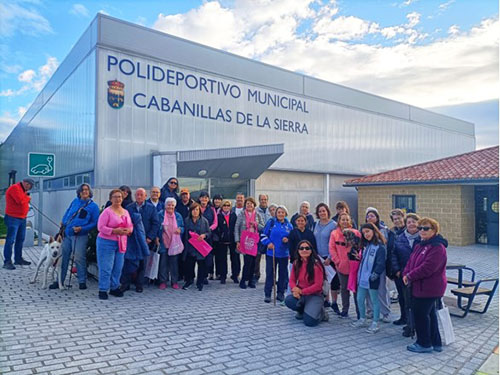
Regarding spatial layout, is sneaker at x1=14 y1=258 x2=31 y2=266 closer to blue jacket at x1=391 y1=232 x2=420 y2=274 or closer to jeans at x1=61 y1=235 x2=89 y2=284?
jeans at x1=61 y1=235 x2=89 y2=284

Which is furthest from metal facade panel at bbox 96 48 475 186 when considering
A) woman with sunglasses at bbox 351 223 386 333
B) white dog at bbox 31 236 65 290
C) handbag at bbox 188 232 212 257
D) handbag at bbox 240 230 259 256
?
woman with sunglasses at bbox 351 223 386 333

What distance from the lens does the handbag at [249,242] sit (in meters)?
7.21

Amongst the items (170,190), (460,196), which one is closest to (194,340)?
(170,190)

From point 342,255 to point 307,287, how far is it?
769 millimetres

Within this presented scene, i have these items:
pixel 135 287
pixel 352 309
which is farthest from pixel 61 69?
pixel 352 309

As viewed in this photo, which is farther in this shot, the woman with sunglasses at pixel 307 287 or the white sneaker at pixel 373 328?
the woman with sunglasses at pixel 307 287

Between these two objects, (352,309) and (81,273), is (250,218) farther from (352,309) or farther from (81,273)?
(81,273)

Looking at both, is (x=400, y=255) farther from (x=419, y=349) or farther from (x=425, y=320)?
(x=419, y=349)

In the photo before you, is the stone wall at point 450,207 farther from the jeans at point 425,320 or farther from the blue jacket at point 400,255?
the jeans at point 425,320

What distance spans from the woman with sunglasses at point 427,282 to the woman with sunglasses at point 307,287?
1.25 metres

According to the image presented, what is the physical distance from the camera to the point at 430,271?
4332mm

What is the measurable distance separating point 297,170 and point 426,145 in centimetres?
1274

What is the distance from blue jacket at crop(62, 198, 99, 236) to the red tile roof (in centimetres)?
1373

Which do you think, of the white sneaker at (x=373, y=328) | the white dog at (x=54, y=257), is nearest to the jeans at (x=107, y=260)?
the white dog at (x=54, y=257)
